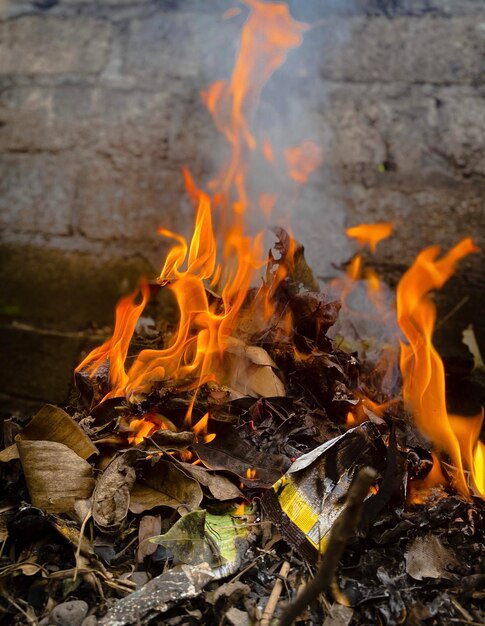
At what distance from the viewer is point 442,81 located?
2.84 meters

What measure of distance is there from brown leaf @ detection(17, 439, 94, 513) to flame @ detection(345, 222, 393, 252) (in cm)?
205

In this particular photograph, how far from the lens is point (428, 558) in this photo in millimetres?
1274

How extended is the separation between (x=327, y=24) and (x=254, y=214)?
1.15 meters

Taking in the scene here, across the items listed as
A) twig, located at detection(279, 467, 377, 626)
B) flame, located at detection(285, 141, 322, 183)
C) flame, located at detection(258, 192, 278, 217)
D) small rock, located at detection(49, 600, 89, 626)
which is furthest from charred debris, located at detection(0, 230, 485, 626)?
flame, located at detection(285, 141, 322, 183)

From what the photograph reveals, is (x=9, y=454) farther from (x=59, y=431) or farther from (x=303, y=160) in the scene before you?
(x=303, y=160)

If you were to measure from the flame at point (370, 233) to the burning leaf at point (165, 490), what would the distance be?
1.93m

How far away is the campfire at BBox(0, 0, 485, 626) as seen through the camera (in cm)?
115

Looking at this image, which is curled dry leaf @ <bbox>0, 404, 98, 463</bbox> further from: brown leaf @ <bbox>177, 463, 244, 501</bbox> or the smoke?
the smoke

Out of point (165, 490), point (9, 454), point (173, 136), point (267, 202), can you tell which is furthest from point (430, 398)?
point (173, 136)

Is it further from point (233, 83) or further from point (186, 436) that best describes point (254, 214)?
point (186, 436)

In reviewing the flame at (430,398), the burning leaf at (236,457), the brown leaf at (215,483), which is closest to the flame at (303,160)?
the flame at (430,398)

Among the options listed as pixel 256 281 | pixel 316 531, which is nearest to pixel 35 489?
pixel 316 531

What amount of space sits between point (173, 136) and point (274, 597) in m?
2.59

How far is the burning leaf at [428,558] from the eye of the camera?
124cm
